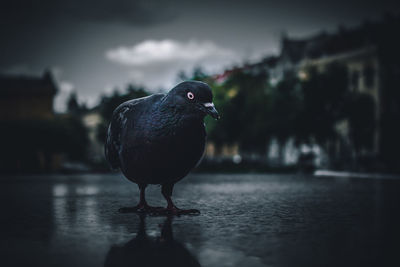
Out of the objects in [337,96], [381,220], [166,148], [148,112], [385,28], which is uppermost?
[385,28]

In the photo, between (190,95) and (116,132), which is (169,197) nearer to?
(116,132)

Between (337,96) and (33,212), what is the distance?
30.2 metres

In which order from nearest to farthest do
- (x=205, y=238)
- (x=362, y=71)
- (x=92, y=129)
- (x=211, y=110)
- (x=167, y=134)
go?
(x=205, y=238) → (x=211, y=110) → (x=167, y=134) → (x=362, y=71) → (x=92, y=129)

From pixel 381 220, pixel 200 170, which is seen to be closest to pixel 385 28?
pixel 200 170

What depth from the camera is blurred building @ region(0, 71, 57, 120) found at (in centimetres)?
5716

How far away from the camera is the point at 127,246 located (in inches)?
218

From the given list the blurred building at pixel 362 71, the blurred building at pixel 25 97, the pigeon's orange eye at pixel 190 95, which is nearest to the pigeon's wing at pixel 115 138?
the pigeon's orange eye at pixel 190 95

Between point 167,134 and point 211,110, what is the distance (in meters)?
0.70

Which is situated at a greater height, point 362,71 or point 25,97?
point 362,71

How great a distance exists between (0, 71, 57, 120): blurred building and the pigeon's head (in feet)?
168

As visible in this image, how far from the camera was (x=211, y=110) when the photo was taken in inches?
281

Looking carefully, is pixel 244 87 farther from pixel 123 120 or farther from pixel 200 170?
pixel 123 120

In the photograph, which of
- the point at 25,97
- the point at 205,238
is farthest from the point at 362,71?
the point at 205,238

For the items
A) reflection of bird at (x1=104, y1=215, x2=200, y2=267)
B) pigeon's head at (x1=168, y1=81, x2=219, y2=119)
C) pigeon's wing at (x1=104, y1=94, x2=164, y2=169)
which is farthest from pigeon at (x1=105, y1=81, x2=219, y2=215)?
reflection of bird at (x1=104, y1=215, x2=200, y2=267)
